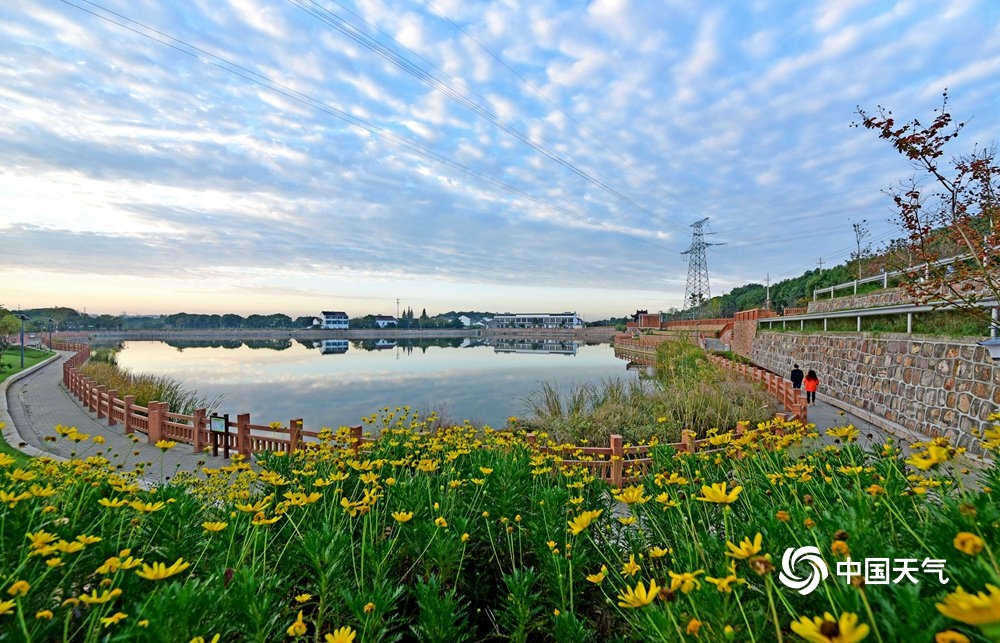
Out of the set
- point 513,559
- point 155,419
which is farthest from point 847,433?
point 155,419

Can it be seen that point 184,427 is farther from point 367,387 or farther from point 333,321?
point 333,321

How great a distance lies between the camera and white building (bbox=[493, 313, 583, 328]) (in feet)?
359

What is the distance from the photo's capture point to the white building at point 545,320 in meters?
110

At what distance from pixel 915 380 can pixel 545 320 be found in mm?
101102

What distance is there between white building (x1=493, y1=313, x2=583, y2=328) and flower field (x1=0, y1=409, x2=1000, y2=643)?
348ft

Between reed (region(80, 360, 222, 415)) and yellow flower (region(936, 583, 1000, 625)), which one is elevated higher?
yellow flower (region(936, 583, 1000, 625))

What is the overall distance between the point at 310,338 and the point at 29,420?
2924 inches

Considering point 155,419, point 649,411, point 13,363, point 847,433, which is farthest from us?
point 13,363

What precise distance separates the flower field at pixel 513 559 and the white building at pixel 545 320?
106075mm

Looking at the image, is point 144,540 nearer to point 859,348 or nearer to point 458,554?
point 458,554

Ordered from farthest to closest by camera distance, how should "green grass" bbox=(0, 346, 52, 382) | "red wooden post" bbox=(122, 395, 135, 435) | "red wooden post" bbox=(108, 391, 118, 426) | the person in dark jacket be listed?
"green grass" bbox=(0, 346, 52, 382), the person in dark jacket, "red wooden post" bbox=(108, 391, 118, 426), "red wooden post" bbox=(122, 395, 135, 435)

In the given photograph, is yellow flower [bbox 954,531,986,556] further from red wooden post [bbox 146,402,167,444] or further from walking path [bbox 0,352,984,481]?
red wooden post [bbox 146,402,167,444]

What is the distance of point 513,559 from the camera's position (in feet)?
7.27

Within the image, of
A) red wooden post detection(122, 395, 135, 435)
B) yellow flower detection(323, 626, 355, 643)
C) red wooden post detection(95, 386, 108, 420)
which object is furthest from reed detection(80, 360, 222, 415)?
yellow flower detection(323, 626, 355, 643)
